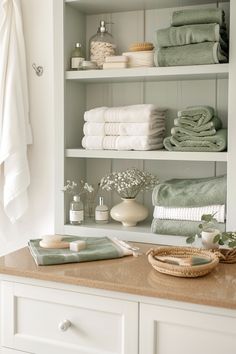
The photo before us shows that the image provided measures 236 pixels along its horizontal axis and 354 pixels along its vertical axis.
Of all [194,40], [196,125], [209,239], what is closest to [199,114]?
[196,125]

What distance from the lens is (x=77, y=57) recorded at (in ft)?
6.97

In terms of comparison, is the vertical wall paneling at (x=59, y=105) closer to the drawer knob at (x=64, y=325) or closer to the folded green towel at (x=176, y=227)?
the folded green towel at (x=176, y=227)

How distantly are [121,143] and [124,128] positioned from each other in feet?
0.21

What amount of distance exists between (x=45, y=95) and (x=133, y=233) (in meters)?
0.81

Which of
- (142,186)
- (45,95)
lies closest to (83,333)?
(142,186)

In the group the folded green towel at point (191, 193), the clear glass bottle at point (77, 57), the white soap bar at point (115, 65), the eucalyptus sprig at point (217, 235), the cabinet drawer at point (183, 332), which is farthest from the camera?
the clear glass bottle at point (77, 57)

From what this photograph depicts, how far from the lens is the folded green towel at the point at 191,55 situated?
182 cm

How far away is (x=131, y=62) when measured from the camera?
202 centimetres

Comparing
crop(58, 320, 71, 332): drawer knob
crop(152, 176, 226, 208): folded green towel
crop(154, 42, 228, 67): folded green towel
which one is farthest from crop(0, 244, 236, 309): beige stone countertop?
crop(154, 42, 228, 67): folded green towel

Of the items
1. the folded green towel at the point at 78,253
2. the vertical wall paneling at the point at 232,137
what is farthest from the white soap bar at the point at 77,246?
the vertical wall paneling at the point at 232,137

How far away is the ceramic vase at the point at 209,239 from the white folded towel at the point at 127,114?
1.67 ft

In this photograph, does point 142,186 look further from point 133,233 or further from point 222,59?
point 222,59

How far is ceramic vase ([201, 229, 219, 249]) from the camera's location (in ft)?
5.75

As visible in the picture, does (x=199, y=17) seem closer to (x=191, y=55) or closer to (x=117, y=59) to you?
(x=191, y=55)
